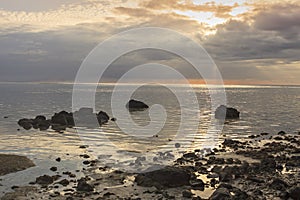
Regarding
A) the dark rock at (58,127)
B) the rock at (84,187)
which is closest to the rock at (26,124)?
the dark rock at (58,127)

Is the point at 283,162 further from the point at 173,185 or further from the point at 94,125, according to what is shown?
the point at 94,125

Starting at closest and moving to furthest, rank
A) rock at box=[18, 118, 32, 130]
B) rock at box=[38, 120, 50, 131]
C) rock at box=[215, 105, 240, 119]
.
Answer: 1. rock at box=[38, 120, 50, 131]
2. rock at box=[18, 118, 32, 130]
3. rock at box=[215, 105, 240, 119]

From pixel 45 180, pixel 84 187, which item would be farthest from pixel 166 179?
pixel 45 180

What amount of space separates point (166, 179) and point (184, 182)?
158 cm

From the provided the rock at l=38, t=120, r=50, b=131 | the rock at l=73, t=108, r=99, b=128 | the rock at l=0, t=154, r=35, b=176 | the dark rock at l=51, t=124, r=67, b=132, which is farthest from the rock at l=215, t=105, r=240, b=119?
the rock at l=0, t=154, r=35, b=176

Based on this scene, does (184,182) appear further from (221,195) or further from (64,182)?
(64,182)

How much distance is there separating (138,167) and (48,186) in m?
9.47

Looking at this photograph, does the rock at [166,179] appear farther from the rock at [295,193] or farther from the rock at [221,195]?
the rock at [295,193]

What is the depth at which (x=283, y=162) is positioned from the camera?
34.2 metres

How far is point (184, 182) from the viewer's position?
26578mm

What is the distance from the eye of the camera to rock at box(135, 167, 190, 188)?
26.2 m

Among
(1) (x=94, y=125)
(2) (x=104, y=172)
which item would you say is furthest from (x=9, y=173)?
(1) (x=94, y=125)

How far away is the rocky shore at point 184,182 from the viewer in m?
23.9

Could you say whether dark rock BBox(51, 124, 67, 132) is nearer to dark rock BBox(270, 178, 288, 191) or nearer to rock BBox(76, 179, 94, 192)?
rock BBox(76, 179, 94, 192)
